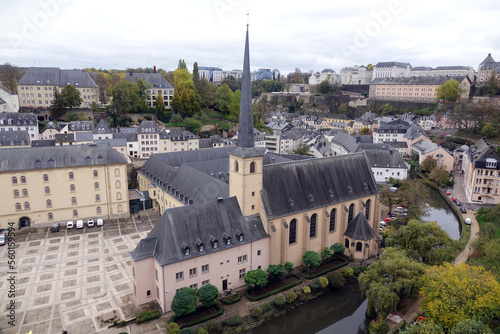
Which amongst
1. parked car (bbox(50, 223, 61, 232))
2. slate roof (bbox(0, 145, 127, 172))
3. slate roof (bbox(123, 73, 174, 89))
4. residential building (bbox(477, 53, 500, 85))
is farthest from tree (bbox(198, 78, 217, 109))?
residential building (bbox(477, 53, 500, 85))

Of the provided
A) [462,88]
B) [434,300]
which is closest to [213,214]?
[434,300]

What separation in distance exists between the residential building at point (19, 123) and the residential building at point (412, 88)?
141 m

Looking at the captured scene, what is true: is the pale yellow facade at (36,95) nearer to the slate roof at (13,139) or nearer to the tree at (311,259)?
the slate roof at (13,139)

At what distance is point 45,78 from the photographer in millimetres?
99250

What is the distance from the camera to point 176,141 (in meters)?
85.5

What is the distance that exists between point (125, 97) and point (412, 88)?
122247 mm

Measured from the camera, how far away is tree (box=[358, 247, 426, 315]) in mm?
31062

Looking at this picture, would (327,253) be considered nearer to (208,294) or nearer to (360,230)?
(360,230)

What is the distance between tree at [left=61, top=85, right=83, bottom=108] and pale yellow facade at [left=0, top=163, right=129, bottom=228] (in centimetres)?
5266

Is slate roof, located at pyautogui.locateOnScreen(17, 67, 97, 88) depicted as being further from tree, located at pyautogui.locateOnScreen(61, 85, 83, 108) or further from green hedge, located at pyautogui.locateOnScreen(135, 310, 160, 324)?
green hedge, located at pyautogui.locateOnScreen(135, 310, 160, 324)

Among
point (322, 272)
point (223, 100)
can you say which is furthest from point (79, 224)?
point (223, 100)

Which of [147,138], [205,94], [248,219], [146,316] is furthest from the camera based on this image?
[205,94]

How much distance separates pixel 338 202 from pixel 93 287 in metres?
30.8

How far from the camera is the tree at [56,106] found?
93.0m
